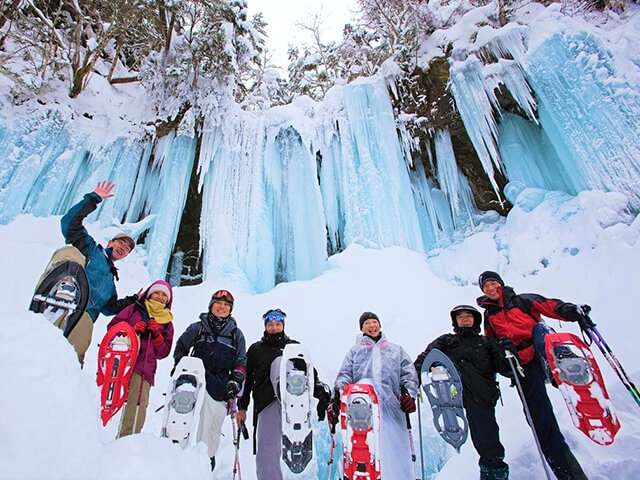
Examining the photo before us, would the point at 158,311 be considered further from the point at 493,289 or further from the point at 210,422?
the point at 493,289

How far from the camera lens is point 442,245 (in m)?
8.55

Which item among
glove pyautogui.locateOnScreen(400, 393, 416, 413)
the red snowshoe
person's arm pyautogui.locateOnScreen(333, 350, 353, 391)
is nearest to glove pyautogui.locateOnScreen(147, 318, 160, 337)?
the red snowshoe

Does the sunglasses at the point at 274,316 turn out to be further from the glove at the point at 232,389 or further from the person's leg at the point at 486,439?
the person's leg at the point at 486,439

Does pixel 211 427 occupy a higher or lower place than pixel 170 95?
Result: lower

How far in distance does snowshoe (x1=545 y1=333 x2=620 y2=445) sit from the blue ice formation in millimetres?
4820

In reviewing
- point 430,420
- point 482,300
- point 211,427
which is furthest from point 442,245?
point 211,427

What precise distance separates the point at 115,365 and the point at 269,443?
1.16 m

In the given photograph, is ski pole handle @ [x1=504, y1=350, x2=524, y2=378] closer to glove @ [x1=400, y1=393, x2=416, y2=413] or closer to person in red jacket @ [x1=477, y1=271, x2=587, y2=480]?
person in red jacket @ [x1=477, y1=271, x2=587, y2=480]

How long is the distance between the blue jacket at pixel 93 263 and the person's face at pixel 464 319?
2.54 m

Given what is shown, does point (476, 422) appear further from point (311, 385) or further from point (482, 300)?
point (311, 385)

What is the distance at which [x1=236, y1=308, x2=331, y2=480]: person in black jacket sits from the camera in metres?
2.32

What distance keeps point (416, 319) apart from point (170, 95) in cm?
710

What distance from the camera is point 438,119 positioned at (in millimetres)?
7840

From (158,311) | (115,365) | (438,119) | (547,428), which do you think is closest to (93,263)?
(158,311)
